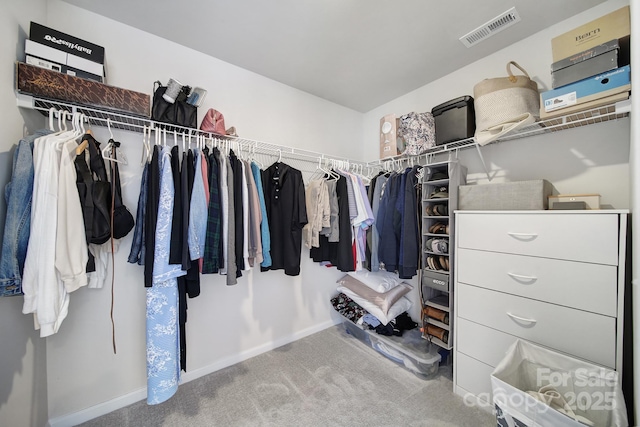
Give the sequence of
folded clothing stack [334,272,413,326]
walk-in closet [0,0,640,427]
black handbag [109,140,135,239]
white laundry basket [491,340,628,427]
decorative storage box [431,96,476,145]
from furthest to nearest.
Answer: folded clothing stack [334,272,413,326]
decorative storage box [431,96,476,145]
black handbag [109,140,135,239]
walk-in closet [0,0,640,427]
white laundry basket [491,340,628,427]

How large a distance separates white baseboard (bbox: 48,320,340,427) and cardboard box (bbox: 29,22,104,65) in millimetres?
2132

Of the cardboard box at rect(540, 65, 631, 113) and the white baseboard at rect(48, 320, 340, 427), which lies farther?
the white baseboard at rect(48, 320, 340, 427)

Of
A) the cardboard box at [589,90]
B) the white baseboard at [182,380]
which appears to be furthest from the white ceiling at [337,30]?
the white baseboard at [182,380]

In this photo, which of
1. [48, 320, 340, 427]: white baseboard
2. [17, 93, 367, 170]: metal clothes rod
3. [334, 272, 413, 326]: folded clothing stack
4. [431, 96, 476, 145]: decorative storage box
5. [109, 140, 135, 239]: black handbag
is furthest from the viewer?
[334, 272, 413, 326]: folded clothing stack

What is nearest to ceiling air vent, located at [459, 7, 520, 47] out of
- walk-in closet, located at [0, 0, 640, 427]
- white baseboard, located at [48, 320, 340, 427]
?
walk-in closet, located at [0, 0, 640, 427]

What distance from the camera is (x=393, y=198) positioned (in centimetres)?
198

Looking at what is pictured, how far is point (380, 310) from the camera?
83.3 inches

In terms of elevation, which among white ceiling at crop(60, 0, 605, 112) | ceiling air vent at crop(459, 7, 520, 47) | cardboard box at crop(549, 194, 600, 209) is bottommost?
cardboard box at crop(549, 194, 600, 209)

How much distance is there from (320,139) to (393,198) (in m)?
1.12

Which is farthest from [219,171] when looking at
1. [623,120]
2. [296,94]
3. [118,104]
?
[623,120]

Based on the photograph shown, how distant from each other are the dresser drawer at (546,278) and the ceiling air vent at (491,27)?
1.55 metres

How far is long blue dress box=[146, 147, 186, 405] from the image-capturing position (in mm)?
1288

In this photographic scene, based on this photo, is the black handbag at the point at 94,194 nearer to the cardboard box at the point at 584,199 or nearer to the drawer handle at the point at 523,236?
the drawer handle at the point at 523,236

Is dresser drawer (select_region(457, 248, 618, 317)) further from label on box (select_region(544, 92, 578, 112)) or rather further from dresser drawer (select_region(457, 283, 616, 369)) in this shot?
label on box (select_region(544, 92, 578, 112))
